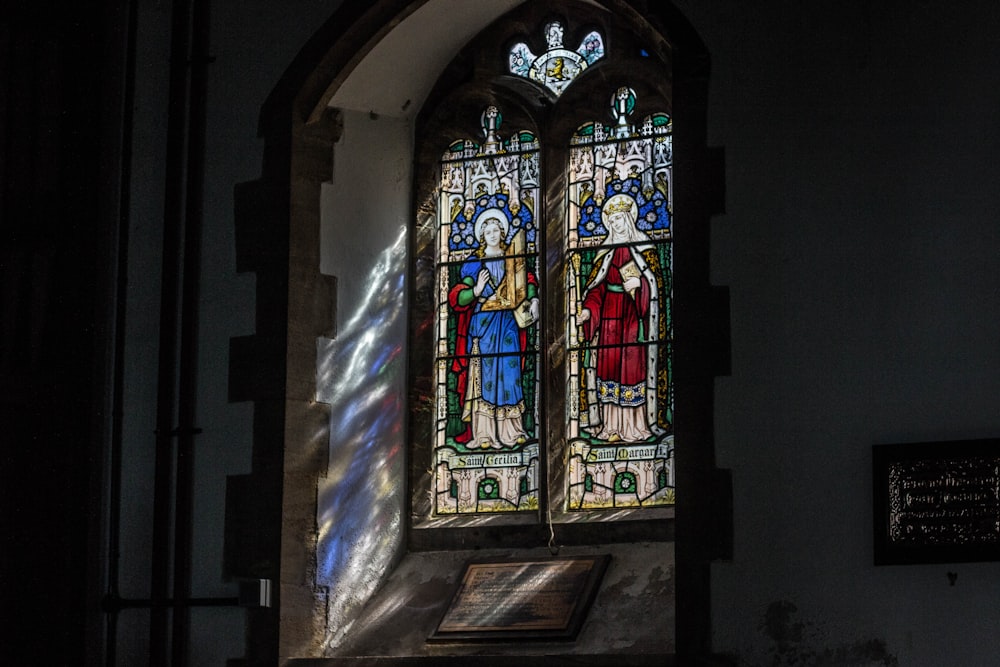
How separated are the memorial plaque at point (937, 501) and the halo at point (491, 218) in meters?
2.24

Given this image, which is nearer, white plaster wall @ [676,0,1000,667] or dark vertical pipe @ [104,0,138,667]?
white plaster wall @ [676,0,1000,667]

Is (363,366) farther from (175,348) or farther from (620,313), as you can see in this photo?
(620,313)

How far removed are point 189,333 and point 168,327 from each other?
0.31 ft

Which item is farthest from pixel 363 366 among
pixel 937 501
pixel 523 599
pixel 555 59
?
pixel 937 501

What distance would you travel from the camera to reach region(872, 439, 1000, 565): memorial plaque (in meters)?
5.68

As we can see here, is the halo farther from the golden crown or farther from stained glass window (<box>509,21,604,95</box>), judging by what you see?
stained glass window (<box>509,21,604,95</box>)

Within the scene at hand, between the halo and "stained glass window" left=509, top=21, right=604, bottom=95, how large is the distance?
0.56 m

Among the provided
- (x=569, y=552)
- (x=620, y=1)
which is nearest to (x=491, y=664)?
(x=569, y=552)

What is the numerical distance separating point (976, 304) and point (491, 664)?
2.08 meters

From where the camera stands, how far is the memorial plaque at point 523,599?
6.67m

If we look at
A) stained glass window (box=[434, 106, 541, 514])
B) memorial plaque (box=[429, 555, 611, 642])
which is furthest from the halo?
memorial plaque (box=[429, 555, 611, 642])

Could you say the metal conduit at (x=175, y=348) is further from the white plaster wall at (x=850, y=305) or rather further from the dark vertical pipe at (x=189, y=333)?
the white plaster wall at (x=850, y=305)

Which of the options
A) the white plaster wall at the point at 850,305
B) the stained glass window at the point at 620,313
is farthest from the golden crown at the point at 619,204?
the white plaster wall at the point at 850,305

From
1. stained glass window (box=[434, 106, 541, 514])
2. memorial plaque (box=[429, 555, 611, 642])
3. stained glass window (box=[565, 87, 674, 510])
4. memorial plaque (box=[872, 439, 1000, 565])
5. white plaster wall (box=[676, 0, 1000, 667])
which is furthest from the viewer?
stained glass window (box=[434, 106, 541, 514])
